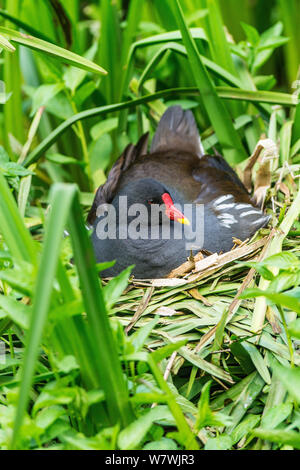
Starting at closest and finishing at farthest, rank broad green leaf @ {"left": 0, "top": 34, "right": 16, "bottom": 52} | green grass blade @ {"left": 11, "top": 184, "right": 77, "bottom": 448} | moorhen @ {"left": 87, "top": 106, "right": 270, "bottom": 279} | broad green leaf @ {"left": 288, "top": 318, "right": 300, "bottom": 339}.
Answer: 1. green grass blade @ {"left": 11, "top": 184, "right": 77, "bottom": 448}
2. broad green leaf @ {"left": 288, "top": 318, "right": 300, "bottom": 339}
3. broad green leaf @ {"left": 0, "top": 34, "right": 16, "bottom": 52}
4. moorhen @ {"left": 87, "top": 106, "right": 270, "bottom": 279}

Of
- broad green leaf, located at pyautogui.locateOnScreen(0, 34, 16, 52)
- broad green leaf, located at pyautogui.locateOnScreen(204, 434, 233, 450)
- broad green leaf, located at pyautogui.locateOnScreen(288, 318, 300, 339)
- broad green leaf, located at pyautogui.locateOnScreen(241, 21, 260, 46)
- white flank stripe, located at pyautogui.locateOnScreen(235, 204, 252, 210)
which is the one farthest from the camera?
broad green leaf, located at pyautogui.locateOnScreen(241, 21, 260, 46)

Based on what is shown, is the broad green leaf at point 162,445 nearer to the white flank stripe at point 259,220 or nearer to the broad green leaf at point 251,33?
the white flank stripe at point 259,220

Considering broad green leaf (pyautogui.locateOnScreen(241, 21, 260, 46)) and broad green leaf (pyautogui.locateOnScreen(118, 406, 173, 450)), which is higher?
broad green leaf (pyautogui.locateOnScreen(241, 21, 260, 46))

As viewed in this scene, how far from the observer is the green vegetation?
54.5 inches

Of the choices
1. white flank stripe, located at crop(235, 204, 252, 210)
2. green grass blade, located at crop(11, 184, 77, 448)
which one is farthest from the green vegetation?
white flank stripe, located at crop(235, 204, 252, 210)

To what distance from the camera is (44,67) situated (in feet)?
9.65

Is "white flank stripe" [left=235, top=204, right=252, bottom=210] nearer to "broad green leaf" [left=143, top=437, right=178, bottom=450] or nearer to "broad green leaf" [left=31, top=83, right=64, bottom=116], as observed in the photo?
"broad green leaf" [left=31, top=83, right=64, bottom=116]

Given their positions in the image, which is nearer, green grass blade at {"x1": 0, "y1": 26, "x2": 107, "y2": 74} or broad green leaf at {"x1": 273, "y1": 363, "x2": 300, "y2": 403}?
broad green leaf at {"x1": 273, "y1": 363, "x2": 300, "y2": 403}

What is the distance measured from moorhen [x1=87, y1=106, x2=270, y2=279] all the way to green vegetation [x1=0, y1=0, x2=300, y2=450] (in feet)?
0.45

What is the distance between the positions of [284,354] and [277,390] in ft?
0.48

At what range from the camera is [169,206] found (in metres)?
2.55

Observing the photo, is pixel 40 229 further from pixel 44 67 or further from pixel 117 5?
pixel 117 5

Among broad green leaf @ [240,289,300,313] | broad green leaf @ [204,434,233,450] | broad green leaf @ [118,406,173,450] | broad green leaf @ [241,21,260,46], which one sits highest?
broad green leaf @ [241,21,260,46]

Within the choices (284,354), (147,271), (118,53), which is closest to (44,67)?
(118,53)
